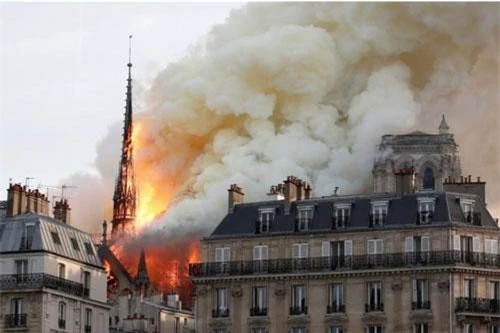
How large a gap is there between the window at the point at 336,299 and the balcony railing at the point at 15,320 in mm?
13563

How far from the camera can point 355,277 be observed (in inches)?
3383

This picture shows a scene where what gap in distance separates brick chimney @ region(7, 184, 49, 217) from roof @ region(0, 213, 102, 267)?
1.09 meters

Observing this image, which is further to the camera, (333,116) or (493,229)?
(333,116)

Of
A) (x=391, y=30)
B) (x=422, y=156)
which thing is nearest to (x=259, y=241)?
(x=422, y=156)

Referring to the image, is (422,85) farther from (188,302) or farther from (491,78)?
(188,302)

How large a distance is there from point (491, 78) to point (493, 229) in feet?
175

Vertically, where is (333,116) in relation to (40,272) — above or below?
above

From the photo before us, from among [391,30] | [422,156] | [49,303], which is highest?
[391,30]

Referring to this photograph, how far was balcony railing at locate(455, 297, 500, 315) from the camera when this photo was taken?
3307 inches

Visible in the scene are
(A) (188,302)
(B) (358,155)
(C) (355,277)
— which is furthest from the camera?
(B) (358,155)

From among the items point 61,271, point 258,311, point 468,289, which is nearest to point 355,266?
point 258,311

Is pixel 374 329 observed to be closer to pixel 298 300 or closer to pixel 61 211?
pixel 298 300

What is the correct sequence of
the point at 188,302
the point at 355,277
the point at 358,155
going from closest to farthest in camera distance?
the point at 355,277
the point at 188,302
the point at 358,155

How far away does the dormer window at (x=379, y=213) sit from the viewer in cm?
8712
